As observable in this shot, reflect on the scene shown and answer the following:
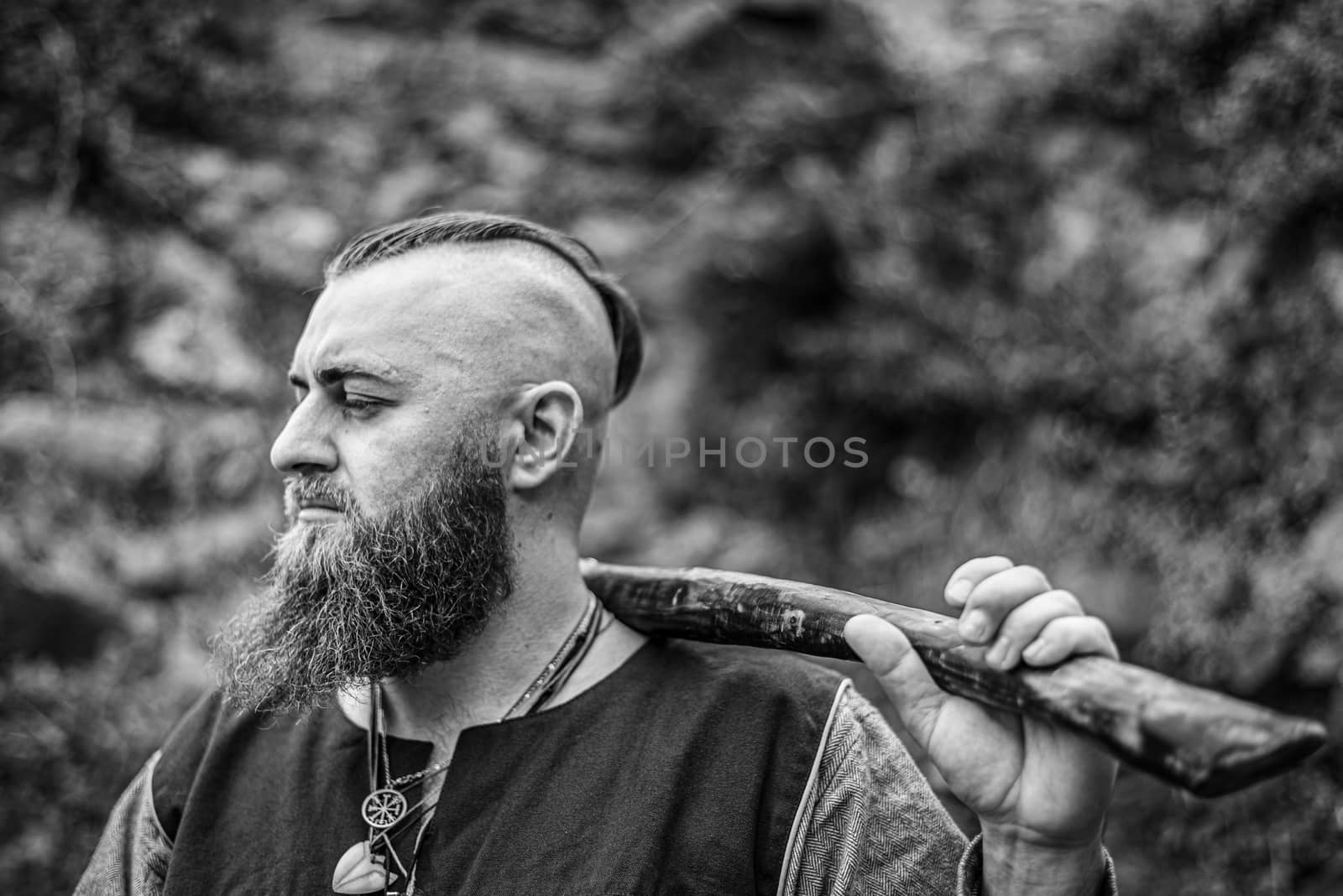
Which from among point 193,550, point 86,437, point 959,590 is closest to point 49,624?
point 193,550

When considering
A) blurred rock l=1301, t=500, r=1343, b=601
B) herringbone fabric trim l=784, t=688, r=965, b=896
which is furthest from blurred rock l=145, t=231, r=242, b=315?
blurred rock l=1301, t=500, r=1343, b=601

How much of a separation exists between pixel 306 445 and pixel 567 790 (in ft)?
2.99

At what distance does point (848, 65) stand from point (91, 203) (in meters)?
4.42

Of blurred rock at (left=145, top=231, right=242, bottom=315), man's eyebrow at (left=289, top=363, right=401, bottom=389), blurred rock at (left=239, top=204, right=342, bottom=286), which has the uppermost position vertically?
blurred rock at (left=239, top=204, right=342, bottom=286)

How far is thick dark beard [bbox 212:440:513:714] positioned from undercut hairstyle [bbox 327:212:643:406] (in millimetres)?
560

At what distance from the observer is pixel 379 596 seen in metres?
2.09

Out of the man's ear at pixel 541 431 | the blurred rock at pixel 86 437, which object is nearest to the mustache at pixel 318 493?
the man's ear at pixel 541 431

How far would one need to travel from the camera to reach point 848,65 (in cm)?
615

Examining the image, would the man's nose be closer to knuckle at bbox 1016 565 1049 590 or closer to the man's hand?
the man's hand

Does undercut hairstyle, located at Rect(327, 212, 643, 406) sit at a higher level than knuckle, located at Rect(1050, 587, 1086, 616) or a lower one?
higher

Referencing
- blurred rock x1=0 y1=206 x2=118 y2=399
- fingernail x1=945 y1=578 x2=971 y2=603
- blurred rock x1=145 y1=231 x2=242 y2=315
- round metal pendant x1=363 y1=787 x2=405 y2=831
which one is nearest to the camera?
fingernail x1=945 y1=578 x2=971 y2=603

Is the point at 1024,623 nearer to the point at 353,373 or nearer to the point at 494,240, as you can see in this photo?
the point at 353,373

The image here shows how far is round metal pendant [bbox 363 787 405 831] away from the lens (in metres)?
1.97

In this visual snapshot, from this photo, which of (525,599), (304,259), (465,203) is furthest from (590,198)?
(525,599)
